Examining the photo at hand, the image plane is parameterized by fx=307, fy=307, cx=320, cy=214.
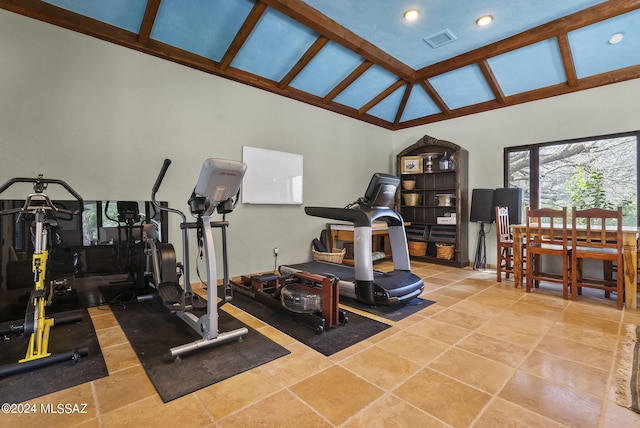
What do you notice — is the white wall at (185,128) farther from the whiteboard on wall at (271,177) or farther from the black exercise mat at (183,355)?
the black exercise mat at (183,355)

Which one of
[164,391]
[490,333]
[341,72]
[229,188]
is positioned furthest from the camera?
[341,72]

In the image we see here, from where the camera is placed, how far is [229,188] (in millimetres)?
2307

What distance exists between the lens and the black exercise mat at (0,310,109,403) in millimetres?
1767

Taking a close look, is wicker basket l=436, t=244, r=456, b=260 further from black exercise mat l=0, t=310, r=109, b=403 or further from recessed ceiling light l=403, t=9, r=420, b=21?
black exercise mat l=0, t=310, r=109, b=403

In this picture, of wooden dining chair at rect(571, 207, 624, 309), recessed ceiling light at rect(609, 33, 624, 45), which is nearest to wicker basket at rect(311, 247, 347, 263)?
wooden dining chair at rect(571, 207, 624, 309)

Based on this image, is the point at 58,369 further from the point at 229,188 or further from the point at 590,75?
the point at 590,75

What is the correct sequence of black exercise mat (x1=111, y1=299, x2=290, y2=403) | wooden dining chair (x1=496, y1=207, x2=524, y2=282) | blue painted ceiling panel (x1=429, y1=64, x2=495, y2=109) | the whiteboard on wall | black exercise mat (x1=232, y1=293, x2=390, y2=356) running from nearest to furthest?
black exercise mat (x1=111, y1=299, x2=290, y2=403)
black exercise mat (x1=232, y1=293, x2=390, y2=356)
wooden dining chair (x1=496, y1=207, x2=524, y2=282)
the whiteboard on wall
blue painted ceiling panel (x1=429, y1=64, x2=495, y2=109)

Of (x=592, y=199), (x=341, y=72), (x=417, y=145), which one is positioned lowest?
(x=592, y=199)

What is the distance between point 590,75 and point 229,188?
17.8ft

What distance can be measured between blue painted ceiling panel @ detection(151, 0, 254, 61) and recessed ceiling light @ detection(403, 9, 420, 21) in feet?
5.81

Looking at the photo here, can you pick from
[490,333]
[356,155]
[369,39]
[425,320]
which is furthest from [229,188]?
[356,155]

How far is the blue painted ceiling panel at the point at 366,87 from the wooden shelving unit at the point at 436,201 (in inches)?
51.4

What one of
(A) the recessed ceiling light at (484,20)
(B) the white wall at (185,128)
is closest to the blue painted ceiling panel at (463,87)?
(B) the white wall at (185,128)

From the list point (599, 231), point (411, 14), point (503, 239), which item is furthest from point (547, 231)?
point (411, 14)
